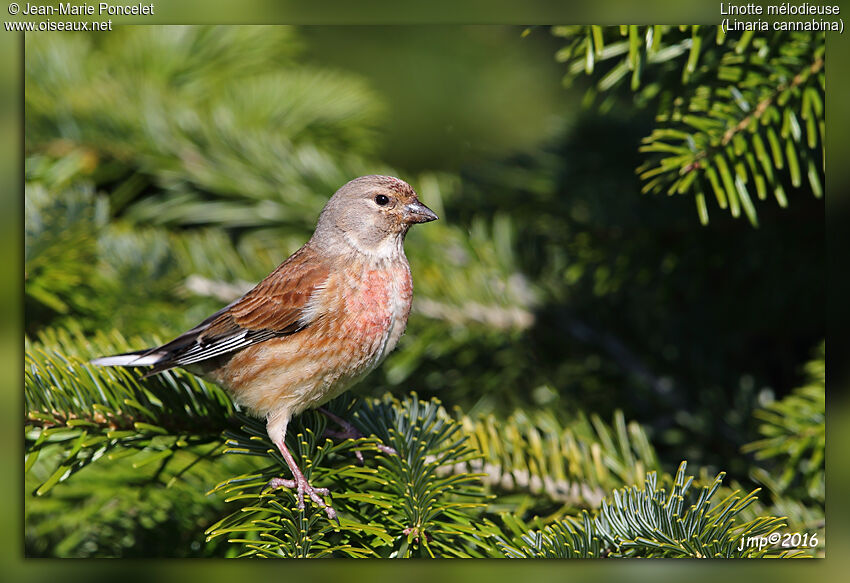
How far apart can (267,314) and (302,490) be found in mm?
490

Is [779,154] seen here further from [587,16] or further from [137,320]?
[137,320]

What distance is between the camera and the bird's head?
1.82 meters

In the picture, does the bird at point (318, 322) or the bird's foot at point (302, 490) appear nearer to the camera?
the bird's foot at point (302, 490)

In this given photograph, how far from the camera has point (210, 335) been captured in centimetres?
175

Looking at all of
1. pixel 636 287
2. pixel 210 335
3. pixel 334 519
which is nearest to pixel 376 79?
pixel 636 287

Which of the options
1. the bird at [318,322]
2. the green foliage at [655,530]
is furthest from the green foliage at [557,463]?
the bird at [318,322]

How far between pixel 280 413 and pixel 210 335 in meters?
0.26

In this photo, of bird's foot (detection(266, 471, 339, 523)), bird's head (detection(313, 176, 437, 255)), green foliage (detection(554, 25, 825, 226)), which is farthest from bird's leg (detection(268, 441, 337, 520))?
green foliage (detection(554, 25, 825, 226))

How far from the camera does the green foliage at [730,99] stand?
1.51 meters

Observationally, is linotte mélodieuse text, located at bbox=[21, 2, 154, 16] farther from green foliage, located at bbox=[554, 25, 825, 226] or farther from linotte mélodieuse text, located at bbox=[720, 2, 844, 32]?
linotte mélodieuse text, located at bbox=[720, 2, 844, 32]

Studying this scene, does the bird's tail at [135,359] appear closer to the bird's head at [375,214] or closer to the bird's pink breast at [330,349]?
the bird's pink breast at [330,349]

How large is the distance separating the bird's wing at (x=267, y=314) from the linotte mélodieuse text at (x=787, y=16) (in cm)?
104

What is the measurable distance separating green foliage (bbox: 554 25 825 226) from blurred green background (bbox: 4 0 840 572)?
45 centimetres

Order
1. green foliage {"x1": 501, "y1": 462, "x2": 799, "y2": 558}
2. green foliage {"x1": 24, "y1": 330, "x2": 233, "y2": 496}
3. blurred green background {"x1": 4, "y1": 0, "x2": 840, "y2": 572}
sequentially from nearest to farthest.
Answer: green foliage {"x1": 501, "y1": 462, "x2": 799, "y2": 558} → green foliage {"x1": 24, "y1": 330, "x2": 233, "y2": 496} → blurred green background {"x1": 4, "y1": 0, "x2": 840, "y2": 572}
